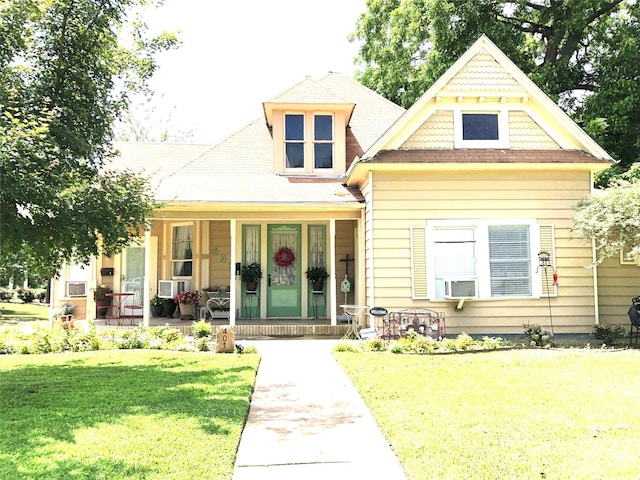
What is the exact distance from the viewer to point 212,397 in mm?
6254

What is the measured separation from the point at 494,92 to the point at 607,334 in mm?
5569

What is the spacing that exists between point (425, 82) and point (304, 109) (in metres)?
8.22

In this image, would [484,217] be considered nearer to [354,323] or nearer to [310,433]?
[354,323]

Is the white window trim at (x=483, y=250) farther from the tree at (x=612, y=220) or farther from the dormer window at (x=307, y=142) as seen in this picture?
the dormer window at (x=307, y=142)

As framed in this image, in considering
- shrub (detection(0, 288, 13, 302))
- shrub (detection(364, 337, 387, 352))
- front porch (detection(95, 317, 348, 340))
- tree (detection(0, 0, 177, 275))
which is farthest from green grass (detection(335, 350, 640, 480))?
shrub (detection(0, 288, 13, 302))

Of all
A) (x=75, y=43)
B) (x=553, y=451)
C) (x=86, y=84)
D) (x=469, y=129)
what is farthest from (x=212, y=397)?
(x=469, y=129)

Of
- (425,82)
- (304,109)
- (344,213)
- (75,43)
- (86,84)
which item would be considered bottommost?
(344,213)

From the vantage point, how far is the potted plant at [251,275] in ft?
44.5

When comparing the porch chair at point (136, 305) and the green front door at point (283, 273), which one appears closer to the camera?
the green front door at point (283, 273)

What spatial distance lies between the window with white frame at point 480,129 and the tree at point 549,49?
7457 millimetres

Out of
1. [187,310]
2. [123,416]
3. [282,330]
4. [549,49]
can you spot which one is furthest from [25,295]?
[549,49]

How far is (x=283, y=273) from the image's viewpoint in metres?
13.9

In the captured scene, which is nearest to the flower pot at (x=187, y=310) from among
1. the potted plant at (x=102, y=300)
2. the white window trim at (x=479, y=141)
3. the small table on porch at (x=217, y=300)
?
the small table on porch at (x=217, y=300)

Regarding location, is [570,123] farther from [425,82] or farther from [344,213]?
[425,82]
